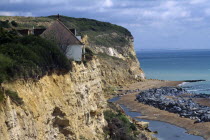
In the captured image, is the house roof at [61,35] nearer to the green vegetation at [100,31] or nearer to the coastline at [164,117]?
the coastline at [164,117]

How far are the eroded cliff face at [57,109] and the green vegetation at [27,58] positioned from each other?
→ 40 cm

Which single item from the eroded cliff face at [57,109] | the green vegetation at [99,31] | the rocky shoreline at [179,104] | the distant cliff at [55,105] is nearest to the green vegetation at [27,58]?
the distant cliff at [55,105]

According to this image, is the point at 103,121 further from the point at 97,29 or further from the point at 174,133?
the point at 97,29

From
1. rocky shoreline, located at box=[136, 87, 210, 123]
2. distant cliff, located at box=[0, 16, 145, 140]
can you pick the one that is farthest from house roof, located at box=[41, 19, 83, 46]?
rocky shoreline, located at box=[136, 87, 210, 123]

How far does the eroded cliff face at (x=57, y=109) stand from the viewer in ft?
44.0

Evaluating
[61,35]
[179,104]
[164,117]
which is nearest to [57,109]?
[61,35]

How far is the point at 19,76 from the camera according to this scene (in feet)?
49.5

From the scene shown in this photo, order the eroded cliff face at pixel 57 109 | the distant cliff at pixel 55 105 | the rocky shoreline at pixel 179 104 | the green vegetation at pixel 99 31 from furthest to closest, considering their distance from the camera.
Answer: the green vegetation at pixel 99 31 → the rocky shoreline at pixel 179 104 → the distant cliff at pixel 55 105 → the eroded cliff face at pixel 57 109

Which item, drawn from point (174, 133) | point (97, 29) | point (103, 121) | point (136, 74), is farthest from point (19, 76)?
point (97, 29)

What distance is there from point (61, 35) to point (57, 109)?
674 cm

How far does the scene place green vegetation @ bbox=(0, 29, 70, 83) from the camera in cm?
1504

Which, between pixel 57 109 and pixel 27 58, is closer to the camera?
pixel 27 58

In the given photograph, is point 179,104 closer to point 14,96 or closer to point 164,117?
point 164,117

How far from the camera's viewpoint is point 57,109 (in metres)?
17.6
